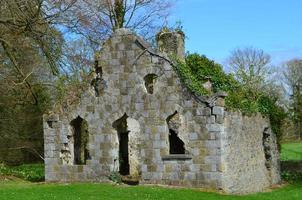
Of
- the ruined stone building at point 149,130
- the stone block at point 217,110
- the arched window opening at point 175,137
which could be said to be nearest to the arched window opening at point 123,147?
the ruined stone building at point 149,130

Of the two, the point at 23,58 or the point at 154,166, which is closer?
the point at 154,166

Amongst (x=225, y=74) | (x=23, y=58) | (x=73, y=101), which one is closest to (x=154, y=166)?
(x=73, y=101)

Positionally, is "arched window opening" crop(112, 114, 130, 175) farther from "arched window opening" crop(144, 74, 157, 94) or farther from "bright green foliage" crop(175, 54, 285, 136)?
"bright green foliage" crop(175, 54, 285, 136)

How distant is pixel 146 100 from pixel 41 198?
6.55m

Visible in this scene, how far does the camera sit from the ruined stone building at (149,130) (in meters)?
20.8

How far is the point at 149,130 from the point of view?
21969 millimetres

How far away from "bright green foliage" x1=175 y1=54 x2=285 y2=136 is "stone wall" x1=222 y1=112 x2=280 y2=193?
0.52 metres

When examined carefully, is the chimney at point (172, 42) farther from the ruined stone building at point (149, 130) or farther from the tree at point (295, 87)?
the tree at point (295, 87)

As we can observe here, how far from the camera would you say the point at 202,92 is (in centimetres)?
2117

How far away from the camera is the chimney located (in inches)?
960

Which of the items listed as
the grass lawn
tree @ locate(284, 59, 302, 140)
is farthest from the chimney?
tree @ locate(284, 59, 302, 140)

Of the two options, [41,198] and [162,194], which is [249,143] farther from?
[41,198]

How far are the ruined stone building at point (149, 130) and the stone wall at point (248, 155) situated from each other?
0.04 metres

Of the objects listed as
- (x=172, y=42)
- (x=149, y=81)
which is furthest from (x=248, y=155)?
(x=172, y=42)
